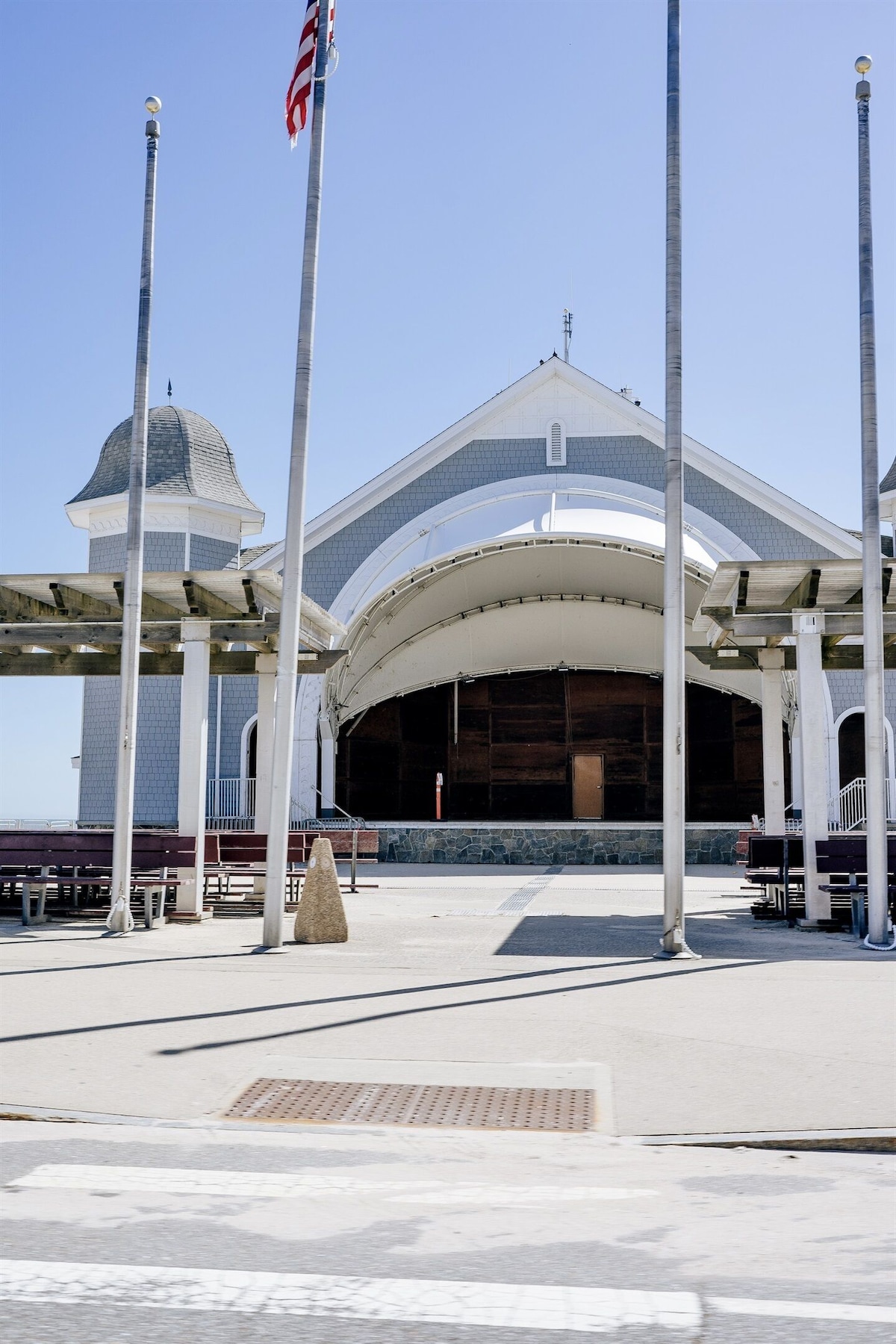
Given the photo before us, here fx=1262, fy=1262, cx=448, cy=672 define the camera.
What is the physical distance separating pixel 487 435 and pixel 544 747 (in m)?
13.9

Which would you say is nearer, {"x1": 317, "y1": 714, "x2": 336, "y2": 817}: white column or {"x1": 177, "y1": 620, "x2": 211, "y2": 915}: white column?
{"x1": 177, "y1": 620, "x2": 211, "y2": 915}: white column

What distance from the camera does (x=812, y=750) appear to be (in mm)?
14344

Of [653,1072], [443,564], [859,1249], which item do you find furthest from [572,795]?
[859,1249]

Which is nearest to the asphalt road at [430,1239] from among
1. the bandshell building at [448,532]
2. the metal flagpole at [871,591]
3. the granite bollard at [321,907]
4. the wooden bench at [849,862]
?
the granite bollard at [321,907]

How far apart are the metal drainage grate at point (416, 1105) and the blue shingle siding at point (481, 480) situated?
2527 cm

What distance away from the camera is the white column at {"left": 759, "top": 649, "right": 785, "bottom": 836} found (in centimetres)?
1794

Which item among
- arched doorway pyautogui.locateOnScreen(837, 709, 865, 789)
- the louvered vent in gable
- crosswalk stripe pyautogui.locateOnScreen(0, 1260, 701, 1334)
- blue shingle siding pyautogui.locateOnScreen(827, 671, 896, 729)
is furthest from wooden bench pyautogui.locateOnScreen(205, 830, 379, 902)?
arched doorway pyautogui.locateOnScreen(837, 709, 865, 789)

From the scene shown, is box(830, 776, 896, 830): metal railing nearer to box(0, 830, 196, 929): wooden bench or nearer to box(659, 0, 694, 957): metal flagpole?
box(659, 0, 694, 957): metal flagpole

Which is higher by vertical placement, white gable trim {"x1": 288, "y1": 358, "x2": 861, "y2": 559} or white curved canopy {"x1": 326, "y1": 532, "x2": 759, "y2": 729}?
white gable trim {"x1": 288, "y1": 358, "x2": 861, "y2": 559}

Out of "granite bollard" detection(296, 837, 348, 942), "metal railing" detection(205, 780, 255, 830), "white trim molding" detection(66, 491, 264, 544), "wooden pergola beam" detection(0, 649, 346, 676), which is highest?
"white trim molding" detection(66, 491, 264, 544)

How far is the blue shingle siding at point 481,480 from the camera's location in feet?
103

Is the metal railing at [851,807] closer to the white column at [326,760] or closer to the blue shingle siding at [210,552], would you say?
the white column at [326,760]

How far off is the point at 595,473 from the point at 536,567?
541 cm

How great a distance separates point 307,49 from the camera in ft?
43.8
